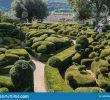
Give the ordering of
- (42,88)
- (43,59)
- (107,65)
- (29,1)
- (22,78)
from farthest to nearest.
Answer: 1. (29,1)
2. (43,59)
3. (107,65)
4. (42,88)
5. (22,78)

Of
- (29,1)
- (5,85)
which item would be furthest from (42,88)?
(29,1)

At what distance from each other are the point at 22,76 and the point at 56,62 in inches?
319

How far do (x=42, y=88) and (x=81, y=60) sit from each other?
854 centimetres

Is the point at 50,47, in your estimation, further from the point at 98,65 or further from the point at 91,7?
the point at 91,7

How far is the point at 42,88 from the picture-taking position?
25.0 m

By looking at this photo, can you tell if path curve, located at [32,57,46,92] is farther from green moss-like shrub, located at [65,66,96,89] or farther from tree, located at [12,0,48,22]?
tree, located at [12,0,48,22]

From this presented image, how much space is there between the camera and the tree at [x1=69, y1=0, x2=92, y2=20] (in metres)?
69.1

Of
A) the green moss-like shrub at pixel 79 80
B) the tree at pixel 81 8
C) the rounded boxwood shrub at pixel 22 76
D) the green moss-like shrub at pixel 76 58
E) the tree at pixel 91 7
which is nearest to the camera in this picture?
the rounded boxwood shrub at pixel 22 76

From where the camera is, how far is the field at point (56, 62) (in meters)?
22.1

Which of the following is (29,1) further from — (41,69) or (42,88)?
(42,88)

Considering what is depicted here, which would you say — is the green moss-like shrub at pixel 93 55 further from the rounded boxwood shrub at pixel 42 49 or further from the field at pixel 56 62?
the rounded boxwood shrub at pixel 42 49

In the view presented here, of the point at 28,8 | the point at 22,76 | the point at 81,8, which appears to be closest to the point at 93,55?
the point at 22,76

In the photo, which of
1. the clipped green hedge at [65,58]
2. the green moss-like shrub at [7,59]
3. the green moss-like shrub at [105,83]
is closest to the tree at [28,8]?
the clipped green hedge at [65,58]

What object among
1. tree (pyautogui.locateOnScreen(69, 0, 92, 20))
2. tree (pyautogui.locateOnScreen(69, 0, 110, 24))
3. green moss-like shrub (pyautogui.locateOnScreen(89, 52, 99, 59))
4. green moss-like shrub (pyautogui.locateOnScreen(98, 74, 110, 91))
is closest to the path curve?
green moss-like shrub (pyautogui.locateOnScreen(98, 74, 110, 91))
